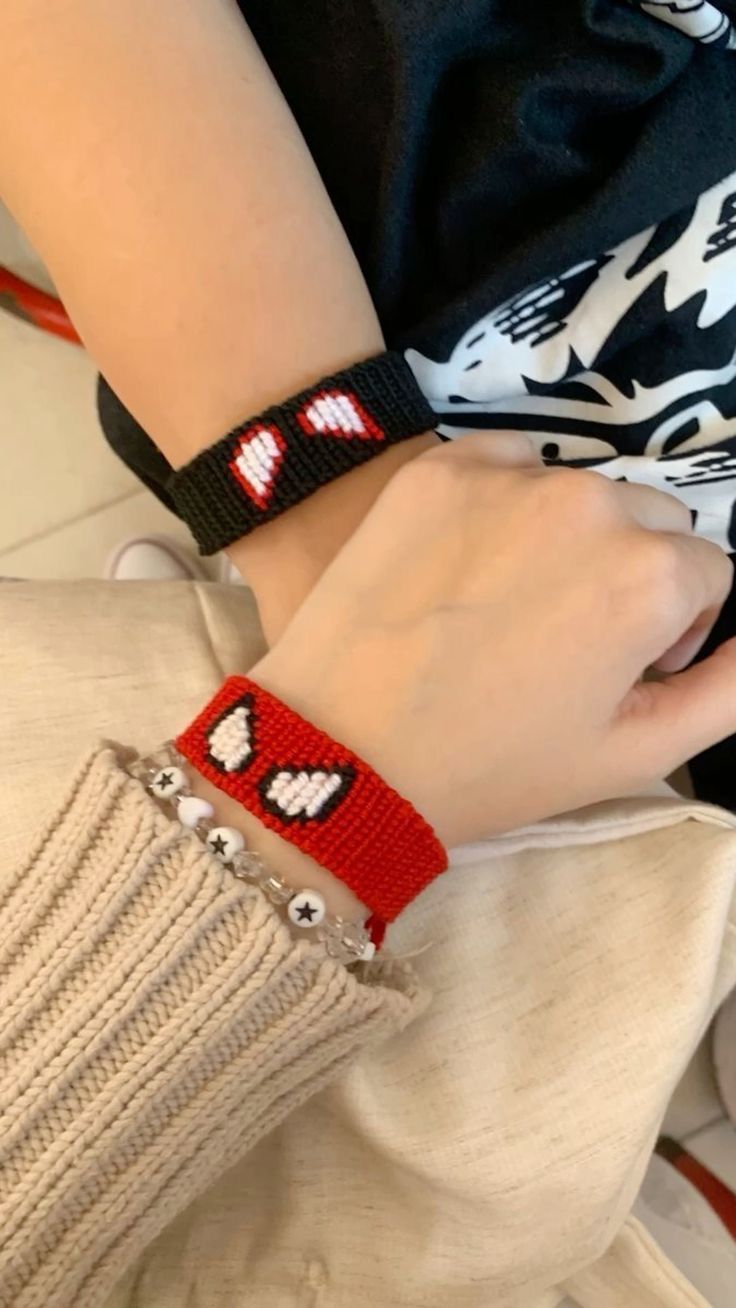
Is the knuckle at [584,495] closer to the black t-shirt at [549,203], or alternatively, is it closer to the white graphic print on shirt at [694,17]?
the black t-shirt at [549,203]

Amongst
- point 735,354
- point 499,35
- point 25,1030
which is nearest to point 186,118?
point 499,35

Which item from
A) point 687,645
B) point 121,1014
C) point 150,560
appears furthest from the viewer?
point 150,560

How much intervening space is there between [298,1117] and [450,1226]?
10cm

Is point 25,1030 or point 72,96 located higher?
point 72,96

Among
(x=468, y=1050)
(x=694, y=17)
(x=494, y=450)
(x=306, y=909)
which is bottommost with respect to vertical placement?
(x=468, y=1050)

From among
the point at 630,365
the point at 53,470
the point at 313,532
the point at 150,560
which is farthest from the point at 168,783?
the point at 53,470

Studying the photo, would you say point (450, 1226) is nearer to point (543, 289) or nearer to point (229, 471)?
point (229, 471)

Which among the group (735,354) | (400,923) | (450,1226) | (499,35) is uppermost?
(499,35)

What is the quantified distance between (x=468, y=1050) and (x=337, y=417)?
0.33 metres

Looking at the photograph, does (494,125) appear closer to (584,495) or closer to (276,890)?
(584,495)

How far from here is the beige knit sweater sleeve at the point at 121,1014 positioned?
478 millimetres

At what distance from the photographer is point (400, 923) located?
567mm

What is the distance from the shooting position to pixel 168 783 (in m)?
0.50

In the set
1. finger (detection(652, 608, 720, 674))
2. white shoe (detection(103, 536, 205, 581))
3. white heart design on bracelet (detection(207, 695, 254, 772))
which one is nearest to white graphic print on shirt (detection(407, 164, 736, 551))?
finger (detection(652, 608, 720, 674))
